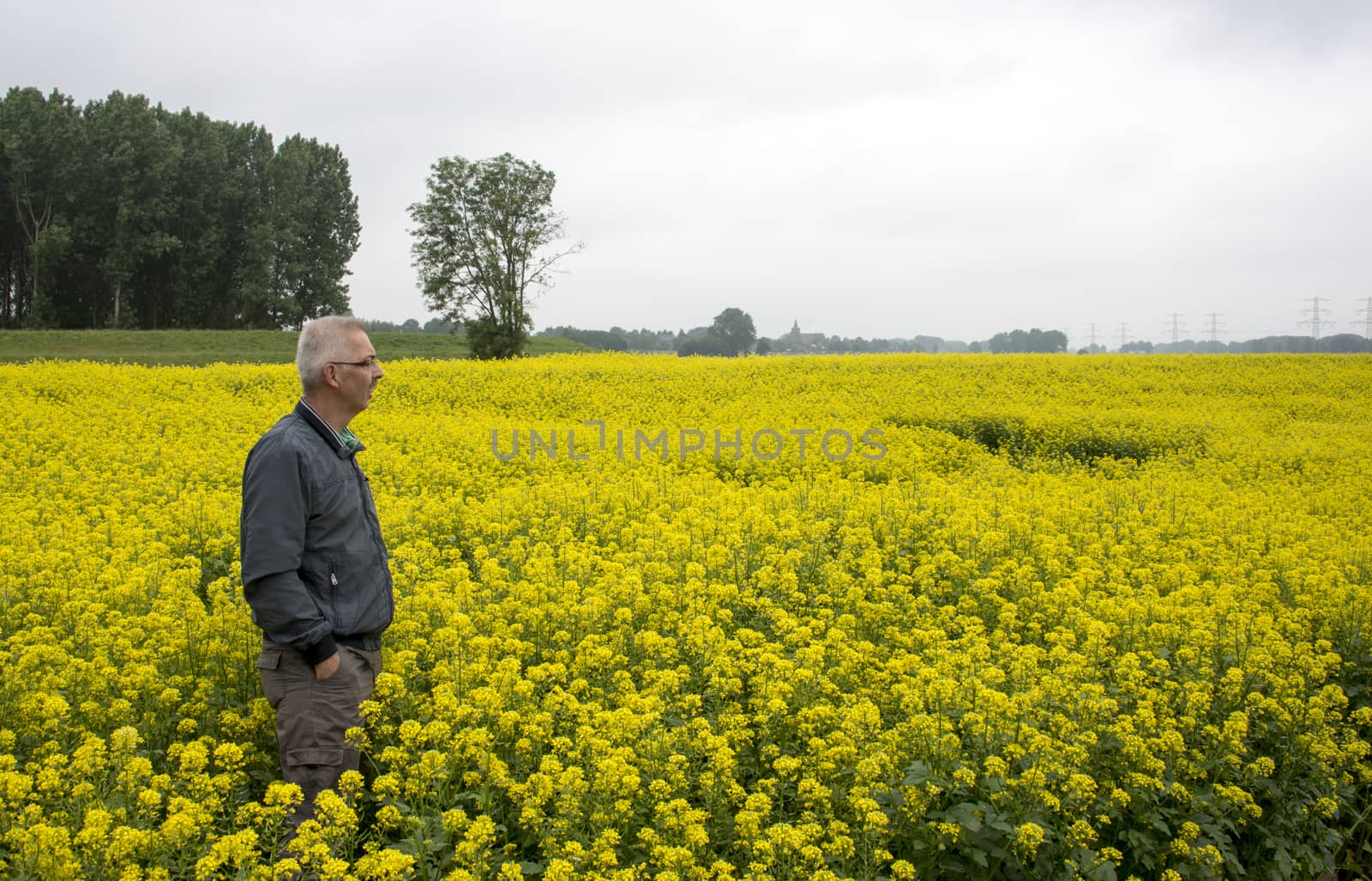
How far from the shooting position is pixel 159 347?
38.9 m

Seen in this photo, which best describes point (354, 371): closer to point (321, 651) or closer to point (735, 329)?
point (321, 651)

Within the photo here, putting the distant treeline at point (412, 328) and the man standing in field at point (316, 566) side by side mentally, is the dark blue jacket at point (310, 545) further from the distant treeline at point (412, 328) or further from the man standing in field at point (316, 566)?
the distant treeline at point (412, 328)

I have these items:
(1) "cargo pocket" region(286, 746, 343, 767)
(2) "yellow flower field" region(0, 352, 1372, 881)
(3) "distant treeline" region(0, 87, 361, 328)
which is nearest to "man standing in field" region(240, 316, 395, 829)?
(1) "cargo pocket" region(286, 746, 343, 767)

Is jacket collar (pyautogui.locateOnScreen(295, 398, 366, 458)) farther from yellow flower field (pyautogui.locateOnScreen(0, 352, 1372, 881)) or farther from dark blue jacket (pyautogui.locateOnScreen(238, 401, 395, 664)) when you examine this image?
yellow flower field (pyautogui.locateOnScreen(0, 352, 1372, 881))

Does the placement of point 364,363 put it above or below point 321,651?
above

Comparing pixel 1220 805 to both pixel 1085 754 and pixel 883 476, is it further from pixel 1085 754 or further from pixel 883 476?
pixel 883 476

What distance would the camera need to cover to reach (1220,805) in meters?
4.18

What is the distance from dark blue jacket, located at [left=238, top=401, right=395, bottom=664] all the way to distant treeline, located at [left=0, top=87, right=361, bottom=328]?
5344 cm

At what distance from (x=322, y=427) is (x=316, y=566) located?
64 cm

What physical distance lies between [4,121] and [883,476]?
58.4m

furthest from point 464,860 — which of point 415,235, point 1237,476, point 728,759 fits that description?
point 415,235

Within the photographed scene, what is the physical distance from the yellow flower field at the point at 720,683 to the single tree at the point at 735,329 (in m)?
34.5

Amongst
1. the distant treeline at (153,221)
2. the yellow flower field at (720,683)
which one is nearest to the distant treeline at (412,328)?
the distant treeline at (153,221)

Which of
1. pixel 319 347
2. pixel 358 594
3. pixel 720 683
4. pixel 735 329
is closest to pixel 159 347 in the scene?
pixel 735 329
